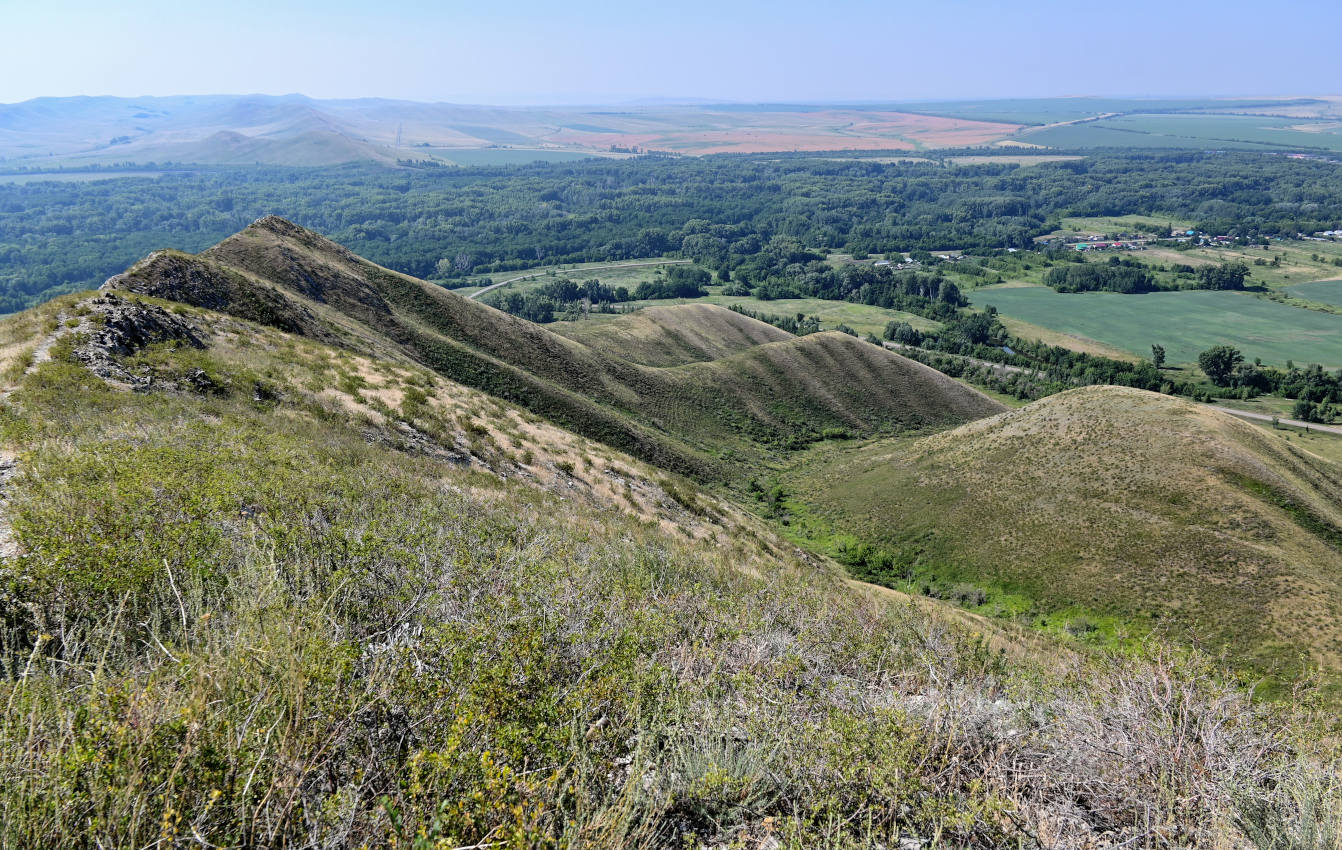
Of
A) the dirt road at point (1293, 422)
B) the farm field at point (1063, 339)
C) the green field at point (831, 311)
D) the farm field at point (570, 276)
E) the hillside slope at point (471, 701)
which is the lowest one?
the dirt road at point (1293, 422)

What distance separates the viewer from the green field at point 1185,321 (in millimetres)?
119625

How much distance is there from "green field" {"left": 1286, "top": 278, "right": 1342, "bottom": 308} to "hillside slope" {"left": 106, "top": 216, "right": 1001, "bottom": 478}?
138 metres

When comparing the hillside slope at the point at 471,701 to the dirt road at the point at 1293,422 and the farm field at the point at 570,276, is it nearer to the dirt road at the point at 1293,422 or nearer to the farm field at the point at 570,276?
the dirt road at the point at 1293,422

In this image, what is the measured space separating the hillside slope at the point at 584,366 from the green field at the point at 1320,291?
454ft

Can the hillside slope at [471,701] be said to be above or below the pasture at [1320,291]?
above

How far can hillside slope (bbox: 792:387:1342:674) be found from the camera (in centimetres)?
3022

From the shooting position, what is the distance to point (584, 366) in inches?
2174

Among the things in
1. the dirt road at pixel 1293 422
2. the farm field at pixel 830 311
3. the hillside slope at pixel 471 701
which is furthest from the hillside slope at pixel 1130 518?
the farm field at pixel 830 311

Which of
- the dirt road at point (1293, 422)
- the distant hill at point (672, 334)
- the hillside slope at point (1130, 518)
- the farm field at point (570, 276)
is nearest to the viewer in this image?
the hillside slope at point (1130, 518)

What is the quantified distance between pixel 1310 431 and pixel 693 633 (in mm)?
118603

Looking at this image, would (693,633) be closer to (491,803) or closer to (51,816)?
(491,803)

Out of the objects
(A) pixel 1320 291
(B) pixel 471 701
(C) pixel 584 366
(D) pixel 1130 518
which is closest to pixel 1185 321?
(A) pixel 1320 291

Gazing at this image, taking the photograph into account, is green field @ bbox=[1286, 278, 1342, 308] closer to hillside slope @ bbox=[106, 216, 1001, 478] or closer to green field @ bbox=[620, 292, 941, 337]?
green field @ bbox=[620, 292, 941, 337]

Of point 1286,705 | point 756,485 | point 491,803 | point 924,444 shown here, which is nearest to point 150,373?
point 491,803
